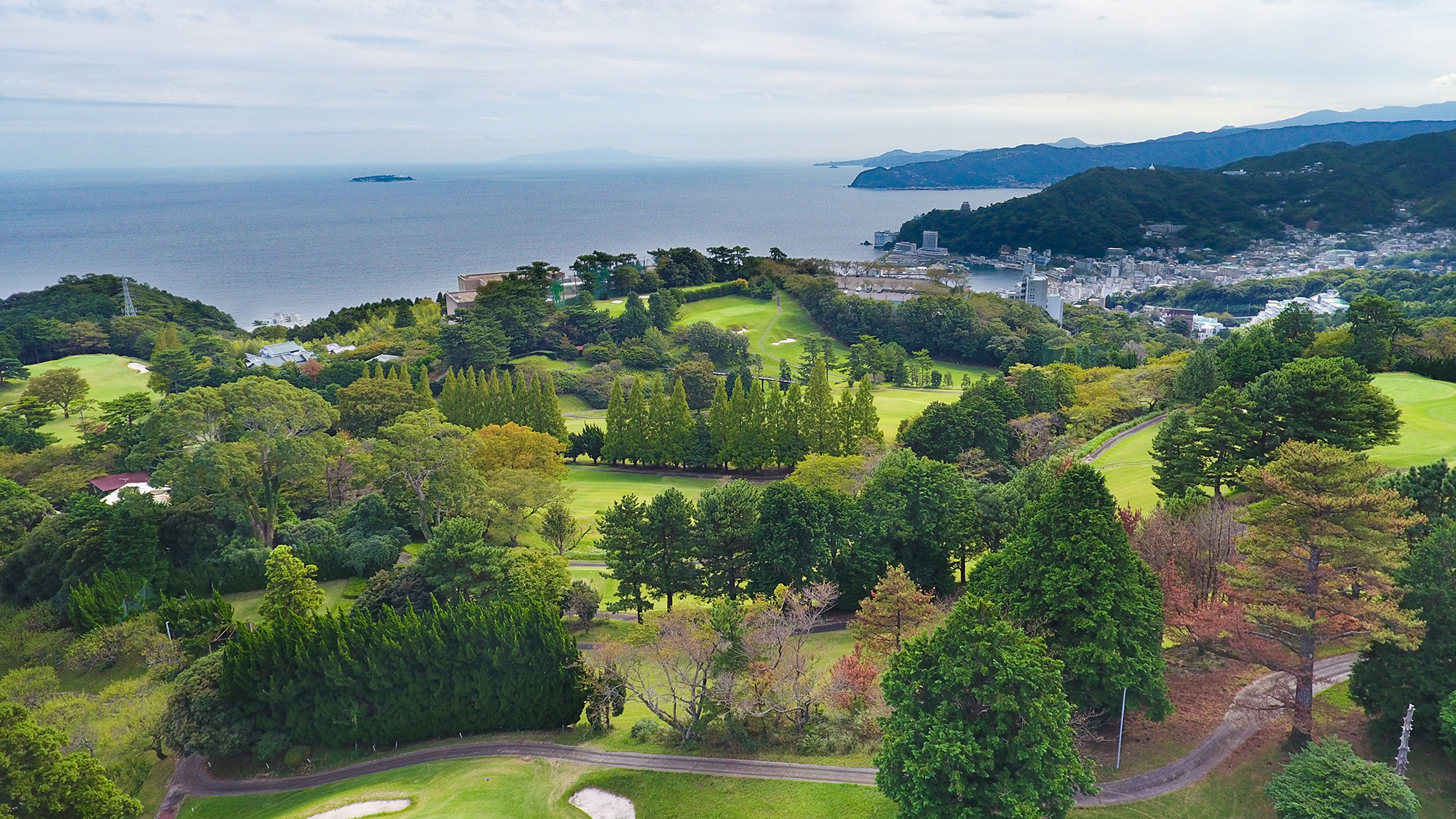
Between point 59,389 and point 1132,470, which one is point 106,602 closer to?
point 59,389

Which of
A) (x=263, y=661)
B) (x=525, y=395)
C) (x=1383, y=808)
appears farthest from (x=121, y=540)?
(x=1383, y=808)

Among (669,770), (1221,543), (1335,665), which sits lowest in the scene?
(669,770)

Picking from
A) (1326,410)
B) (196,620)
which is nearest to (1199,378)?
(1326,410)

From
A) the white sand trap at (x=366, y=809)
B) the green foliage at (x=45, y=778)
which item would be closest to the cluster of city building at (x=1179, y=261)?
the white sand trap at (x=366, y=809)

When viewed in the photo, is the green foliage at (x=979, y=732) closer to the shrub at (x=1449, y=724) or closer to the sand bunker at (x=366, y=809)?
the shrub at (x=1449, y=724)

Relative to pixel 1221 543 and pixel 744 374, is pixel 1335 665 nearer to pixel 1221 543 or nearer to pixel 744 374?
pixel 1221 543

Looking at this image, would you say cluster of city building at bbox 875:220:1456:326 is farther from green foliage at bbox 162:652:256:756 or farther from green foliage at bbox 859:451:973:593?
green foliage at bbox 162:652:256:756
